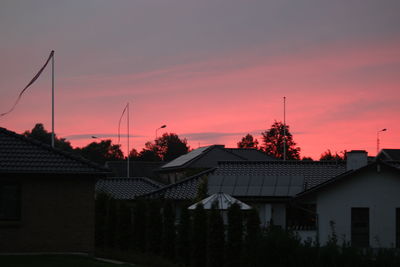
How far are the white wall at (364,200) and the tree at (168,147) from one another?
116689mm

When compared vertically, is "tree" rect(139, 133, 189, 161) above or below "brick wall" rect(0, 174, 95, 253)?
above

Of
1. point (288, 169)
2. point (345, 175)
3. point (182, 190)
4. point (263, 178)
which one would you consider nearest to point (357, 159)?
point (345, 175)

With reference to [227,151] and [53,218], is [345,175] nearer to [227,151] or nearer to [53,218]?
[53,218]

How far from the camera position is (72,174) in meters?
25.1

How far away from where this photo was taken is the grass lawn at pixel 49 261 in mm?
21797

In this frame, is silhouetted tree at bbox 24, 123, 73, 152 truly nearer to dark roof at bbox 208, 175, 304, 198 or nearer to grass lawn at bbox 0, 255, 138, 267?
dark roof at bbox 208, 175, 304, 198

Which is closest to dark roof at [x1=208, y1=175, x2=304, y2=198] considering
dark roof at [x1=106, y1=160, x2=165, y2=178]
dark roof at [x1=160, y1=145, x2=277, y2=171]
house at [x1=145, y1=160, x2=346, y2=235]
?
house at [x1=145, y1=160, x2=346, y2=235]

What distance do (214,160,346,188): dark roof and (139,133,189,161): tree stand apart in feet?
347

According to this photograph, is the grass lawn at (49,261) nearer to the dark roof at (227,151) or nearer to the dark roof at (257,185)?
the dark roof at (257,185)

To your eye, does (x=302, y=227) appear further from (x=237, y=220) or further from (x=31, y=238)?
(x=31, y=238)

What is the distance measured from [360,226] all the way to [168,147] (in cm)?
12015

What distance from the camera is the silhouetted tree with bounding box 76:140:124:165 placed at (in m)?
151

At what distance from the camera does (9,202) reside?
24.9 metres

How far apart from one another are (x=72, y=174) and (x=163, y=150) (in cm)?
13312
